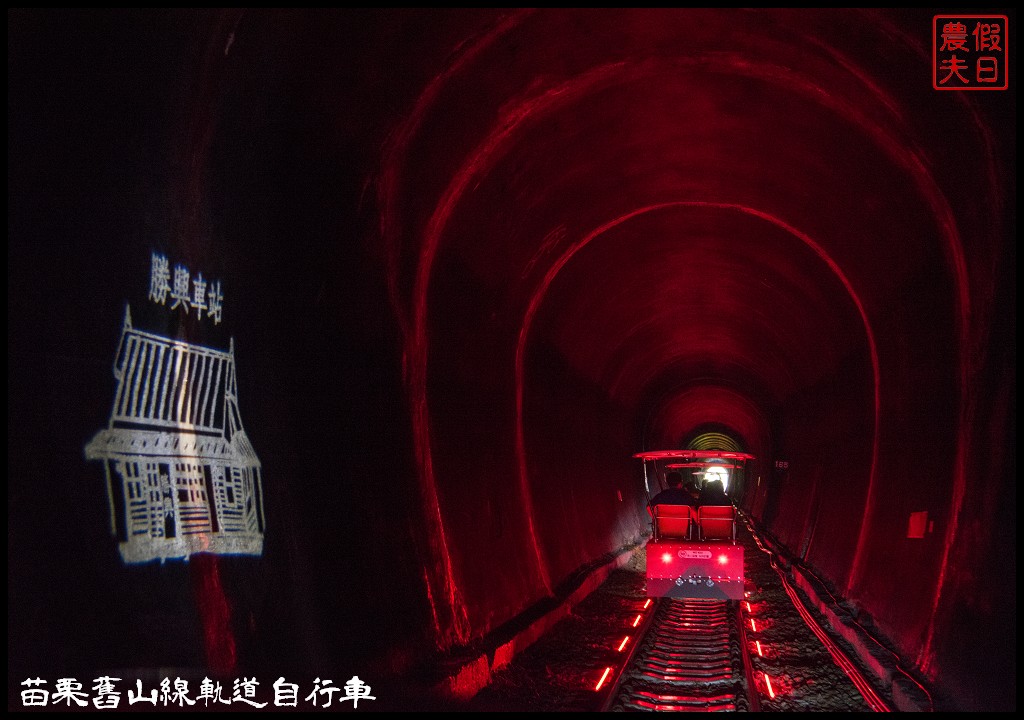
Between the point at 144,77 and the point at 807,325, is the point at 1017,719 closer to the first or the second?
the point at 144,77

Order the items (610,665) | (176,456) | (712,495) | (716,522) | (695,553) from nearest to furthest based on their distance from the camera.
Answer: (176,456) → (610,665) → (695,553) → (716,522) → (712,495)

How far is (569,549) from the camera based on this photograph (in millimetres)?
15289

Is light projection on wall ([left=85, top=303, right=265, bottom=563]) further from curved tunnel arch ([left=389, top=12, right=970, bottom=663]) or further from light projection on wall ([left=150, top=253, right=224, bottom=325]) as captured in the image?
curved tunnel arch ([left=389, top=12, right=970, bottom=663])

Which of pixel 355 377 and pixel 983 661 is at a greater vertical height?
pixel 355 377

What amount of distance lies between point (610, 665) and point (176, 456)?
227 inches

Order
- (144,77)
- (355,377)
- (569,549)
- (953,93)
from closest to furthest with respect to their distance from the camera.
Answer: (144,77) < (953,93) < (355,377) < (569,549)

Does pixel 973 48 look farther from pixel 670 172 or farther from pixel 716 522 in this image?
pixel 716 522

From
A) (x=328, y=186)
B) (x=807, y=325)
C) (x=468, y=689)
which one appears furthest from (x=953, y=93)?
(x=807, y=325)

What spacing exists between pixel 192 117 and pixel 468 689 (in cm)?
502

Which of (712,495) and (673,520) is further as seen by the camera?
(712,495)

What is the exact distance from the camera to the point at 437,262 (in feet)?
30.2

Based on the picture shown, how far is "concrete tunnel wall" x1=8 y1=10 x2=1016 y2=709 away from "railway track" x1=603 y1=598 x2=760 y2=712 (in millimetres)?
1517

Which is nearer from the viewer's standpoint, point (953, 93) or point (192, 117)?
point (192, 117)

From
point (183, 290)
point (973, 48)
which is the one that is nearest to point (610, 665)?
point (183, 290)
